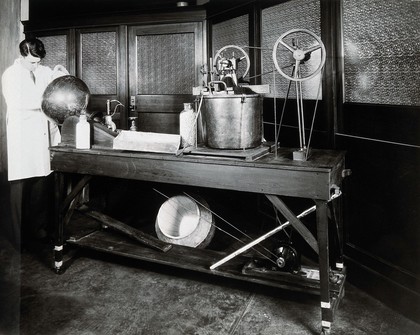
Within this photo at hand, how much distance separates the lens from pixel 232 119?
2.57m

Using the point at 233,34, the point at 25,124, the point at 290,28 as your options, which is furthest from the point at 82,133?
the point at 233,34

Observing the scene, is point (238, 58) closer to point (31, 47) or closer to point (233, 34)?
point (233, 34)

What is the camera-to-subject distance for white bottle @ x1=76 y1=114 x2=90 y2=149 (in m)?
3.10

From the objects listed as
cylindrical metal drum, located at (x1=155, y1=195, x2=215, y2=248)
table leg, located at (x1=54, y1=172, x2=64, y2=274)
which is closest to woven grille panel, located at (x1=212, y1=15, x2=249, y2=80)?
cylindrical metal drum, located at (x1=155, y1=195, x2=215, y2=248)

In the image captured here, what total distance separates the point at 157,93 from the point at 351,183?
3.34 m

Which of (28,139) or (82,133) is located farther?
(28,139)

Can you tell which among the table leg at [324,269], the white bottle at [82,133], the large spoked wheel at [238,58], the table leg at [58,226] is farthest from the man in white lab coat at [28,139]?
the table leg at [324,269]

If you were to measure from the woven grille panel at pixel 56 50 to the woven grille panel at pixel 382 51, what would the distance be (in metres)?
4.53

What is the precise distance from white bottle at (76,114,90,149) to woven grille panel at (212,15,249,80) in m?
1.76

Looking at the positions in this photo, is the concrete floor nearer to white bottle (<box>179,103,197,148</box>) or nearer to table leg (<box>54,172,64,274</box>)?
table leg (<box>54,172,64,274</box>)

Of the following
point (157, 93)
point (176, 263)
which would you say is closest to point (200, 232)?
point (176, 263)

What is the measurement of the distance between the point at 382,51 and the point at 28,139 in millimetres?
3206

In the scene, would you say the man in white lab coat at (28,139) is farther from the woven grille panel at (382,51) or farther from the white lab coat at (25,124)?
the woven grille panel at (382,51)

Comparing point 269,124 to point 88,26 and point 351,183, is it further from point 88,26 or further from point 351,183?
point 88,26
